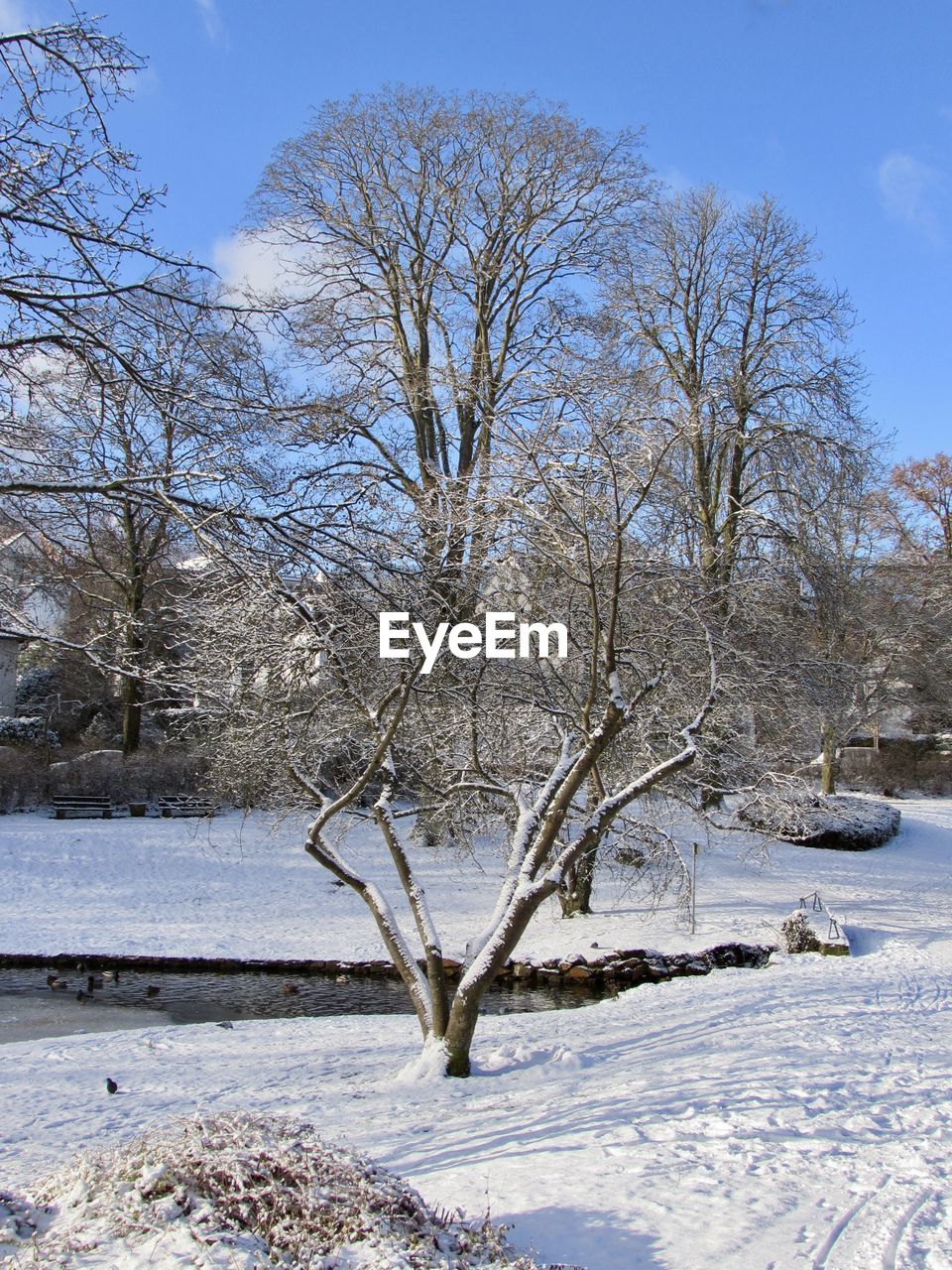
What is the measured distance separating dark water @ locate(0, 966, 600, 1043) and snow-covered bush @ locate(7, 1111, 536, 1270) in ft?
25.5

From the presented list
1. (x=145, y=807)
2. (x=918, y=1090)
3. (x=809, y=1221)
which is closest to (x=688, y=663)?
(x=918, y=1090)

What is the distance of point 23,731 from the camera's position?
24219 millimetres

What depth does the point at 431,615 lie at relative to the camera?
8.30 metres

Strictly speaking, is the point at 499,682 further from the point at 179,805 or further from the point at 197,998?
the point at 179,805

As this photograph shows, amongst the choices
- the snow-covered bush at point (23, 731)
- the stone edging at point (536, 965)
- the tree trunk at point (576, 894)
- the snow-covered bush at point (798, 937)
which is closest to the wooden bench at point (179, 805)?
the snow-covered bush at point (23, 731)

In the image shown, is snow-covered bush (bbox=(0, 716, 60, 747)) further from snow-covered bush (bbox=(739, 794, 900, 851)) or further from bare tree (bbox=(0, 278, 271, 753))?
bare tree (bbox=(0, 278, 271, 753))

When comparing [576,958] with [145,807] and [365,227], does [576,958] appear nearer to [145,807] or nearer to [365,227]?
[145,807]

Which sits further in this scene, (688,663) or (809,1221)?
(688,663)

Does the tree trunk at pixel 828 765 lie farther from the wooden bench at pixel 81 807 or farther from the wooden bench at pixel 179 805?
the wooden bench at pixel 81 807

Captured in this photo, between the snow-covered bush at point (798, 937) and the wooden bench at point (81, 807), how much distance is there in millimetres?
13869

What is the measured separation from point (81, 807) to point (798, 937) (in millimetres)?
14730

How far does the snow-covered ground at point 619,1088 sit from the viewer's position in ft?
14.9

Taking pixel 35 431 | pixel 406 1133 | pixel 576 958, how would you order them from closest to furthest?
pixel 35 431, pixel 406 1133, pixel 576 958

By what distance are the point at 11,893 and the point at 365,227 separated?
42.9 ft
